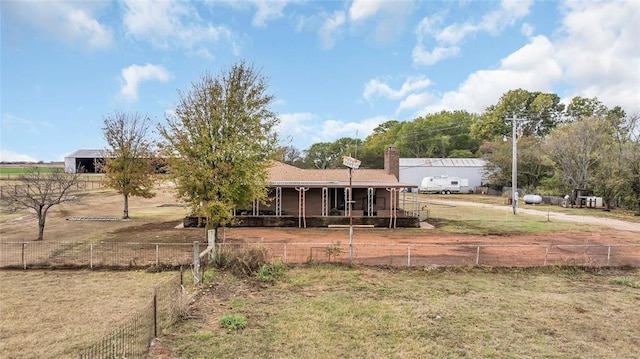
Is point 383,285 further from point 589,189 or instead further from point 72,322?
point 589,189

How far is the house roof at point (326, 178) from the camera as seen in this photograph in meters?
26.1

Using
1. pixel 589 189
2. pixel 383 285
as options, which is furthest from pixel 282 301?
pixel 589 189

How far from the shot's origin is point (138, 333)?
8273 millimetres

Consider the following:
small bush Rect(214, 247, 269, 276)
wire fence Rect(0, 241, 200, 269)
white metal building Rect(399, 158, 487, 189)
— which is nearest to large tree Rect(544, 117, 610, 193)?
white metal building Rect(399, 158, 487, 189)

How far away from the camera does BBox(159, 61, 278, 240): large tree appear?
1708 centimetres

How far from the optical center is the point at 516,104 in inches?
3236

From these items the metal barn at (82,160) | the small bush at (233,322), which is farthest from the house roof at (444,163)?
the metal barn at (82,160)

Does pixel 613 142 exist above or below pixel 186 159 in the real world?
above

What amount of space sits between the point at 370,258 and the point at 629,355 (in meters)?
8.81

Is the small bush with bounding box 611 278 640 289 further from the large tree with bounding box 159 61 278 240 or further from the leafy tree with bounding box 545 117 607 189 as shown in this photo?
the leafy tree with bounding box 545 117 607 189

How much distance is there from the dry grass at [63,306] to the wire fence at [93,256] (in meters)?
0.83

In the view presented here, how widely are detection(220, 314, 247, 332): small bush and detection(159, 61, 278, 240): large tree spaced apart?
8183 millimetres

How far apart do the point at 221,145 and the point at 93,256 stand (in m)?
6.95

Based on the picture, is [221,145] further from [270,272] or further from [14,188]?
[14,188]
